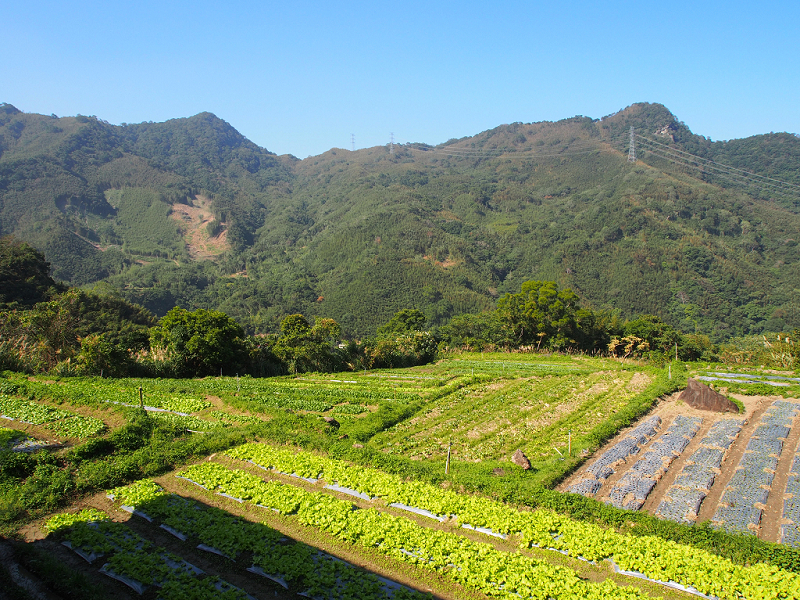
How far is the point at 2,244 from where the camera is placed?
50.8 m

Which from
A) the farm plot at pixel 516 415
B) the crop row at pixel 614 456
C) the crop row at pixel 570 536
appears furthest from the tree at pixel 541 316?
the crop row at pixel 570 536

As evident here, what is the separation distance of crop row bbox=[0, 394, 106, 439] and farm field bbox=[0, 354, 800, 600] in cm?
10

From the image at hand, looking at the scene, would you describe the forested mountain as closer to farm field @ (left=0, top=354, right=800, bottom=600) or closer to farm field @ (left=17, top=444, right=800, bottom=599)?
farm field @ (left=0, top=354, right=800, bottom=600)

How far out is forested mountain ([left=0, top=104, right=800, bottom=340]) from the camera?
10050 cm

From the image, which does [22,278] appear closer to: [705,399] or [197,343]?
[197,343]

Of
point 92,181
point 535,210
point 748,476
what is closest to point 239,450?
point 748,476

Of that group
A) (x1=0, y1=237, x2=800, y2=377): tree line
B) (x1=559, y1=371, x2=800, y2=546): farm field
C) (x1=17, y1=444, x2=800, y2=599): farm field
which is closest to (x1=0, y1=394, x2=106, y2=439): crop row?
(x1=17, y1=444, x2=800, y2=599): farm field

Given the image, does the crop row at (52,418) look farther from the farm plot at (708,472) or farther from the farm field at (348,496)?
the farm plot at (708,472)

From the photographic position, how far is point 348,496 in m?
13.0

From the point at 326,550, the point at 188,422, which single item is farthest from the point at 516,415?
the point at 188,422

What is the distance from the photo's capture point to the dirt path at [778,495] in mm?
11648

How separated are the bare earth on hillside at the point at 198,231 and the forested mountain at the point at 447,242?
0.70 metres

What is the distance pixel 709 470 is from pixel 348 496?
11.1 metres

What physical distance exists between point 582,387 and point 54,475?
23125 millimetres
